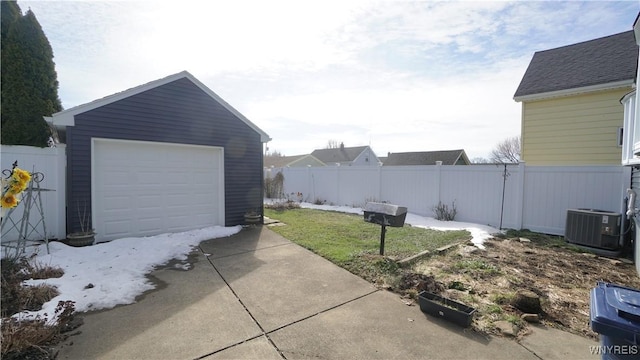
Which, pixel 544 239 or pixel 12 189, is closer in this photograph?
pixel 12 189

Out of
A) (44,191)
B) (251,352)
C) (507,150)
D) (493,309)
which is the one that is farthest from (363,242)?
(507,150)

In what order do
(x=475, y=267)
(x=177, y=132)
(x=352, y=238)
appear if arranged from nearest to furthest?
(x=475, y=267)
(x=352, y=238)
(x=177, y=132)

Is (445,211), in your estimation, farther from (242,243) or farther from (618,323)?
(618,323)

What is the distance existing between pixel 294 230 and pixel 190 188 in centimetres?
302

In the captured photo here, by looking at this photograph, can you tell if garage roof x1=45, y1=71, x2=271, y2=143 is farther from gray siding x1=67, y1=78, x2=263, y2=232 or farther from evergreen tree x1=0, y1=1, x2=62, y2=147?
evergreen tree x1=0, y1=1, x2=62, y2=147

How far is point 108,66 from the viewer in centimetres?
641

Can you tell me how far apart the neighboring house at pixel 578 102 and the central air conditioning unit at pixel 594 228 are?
3221mm

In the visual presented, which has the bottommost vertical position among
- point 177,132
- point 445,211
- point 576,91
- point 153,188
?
point 445,211

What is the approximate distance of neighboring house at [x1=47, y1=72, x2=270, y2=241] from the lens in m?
5.95

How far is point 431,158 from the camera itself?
87.1ft

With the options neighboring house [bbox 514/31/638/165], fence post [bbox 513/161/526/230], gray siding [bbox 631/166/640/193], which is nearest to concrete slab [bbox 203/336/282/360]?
gray siding [bbox 631/166/640/193]

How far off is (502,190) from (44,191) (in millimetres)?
11267
